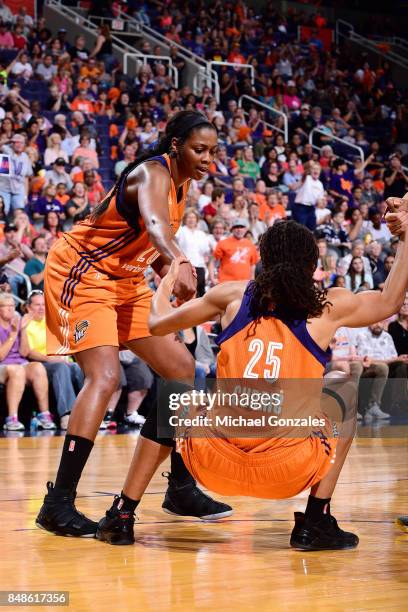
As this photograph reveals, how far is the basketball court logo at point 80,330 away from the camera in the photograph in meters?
4.79

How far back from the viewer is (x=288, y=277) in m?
4.01

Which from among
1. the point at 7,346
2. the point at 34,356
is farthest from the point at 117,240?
the point at 34,356

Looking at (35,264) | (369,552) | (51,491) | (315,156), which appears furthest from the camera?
(315,156)

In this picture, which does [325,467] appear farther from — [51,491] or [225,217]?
[225,217]

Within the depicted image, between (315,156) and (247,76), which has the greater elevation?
(247,76)

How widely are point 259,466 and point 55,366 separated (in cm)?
632

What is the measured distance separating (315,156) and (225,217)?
16.6 ft

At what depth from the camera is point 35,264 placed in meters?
11.5

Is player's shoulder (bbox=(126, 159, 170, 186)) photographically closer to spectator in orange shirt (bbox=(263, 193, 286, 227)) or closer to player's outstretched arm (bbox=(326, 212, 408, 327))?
player's outstretched arm (bbox=(326, 212, 408, 327))

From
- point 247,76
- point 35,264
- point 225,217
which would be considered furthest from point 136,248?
point 247,76

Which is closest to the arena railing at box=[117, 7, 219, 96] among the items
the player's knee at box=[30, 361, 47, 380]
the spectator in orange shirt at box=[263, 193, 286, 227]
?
the spectator in orange shirt at box=[263, 193, 286, 227]

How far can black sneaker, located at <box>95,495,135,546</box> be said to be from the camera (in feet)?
14.5

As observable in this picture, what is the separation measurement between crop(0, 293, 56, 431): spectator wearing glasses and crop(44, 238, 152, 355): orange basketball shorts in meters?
4.91

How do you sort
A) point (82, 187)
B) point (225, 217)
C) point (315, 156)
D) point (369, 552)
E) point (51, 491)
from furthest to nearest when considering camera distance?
point (315, 156) → point (225, 217) → point (82, 187) → point (51, 491) → point (369, 552)
